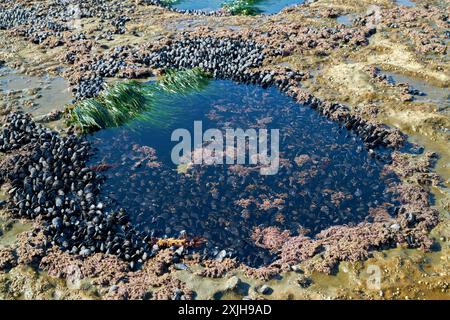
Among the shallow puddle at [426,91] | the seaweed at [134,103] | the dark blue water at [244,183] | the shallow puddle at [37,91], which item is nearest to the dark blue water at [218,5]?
the seaweed at [134,103]

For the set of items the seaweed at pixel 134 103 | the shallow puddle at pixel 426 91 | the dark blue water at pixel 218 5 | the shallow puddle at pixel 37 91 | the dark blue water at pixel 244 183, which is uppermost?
the dark blue water at pixel 218 5

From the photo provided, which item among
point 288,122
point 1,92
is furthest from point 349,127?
point 1,92

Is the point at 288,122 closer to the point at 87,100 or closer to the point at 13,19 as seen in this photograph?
the point at 87,100

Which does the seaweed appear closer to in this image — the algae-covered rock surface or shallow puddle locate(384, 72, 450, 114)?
the algae-covered rock surface

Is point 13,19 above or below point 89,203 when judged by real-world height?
above

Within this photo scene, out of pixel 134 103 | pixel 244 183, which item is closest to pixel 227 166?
pixel 244 183

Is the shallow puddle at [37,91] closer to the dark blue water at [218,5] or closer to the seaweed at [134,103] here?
the seaweed at [134,103]
